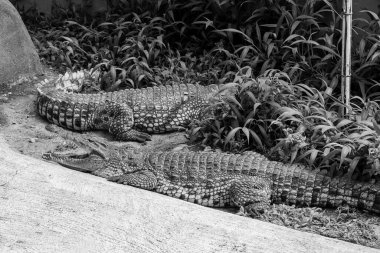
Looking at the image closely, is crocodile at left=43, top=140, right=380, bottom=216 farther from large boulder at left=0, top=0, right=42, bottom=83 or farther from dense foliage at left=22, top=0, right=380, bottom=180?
large boulder at left=0, top=0, right=42, bottom=83

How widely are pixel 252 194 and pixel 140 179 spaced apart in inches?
47.6

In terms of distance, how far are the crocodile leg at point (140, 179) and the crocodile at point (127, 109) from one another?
1.30 m

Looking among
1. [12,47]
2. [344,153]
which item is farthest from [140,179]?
[12,47]

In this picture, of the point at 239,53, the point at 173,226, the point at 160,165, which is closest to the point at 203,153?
the point at 160,165

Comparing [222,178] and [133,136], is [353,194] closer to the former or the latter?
[222,178]

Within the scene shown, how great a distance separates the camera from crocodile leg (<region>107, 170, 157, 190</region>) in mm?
6578

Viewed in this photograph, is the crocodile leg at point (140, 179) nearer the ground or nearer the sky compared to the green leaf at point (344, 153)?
nearer the ground

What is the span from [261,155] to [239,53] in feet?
8.60

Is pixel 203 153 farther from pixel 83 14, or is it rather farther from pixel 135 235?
pixel 83 14

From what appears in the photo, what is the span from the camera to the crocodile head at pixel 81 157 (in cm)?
686

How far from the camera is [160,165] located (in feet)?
22.0

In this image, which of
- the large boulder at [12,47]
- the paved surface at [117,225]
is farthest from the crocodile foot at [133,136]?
the paved surface at [117,225]

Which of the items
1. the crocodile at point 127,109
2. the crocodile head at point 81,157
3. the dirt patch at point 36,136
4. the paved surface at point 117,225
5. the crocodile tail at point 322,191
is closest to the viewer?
the paved surface at point 117,225

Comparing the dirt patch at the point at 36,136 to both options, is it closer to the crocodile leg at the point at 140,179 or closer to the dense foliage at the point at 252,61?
the dense foliage at the point at 252,61
